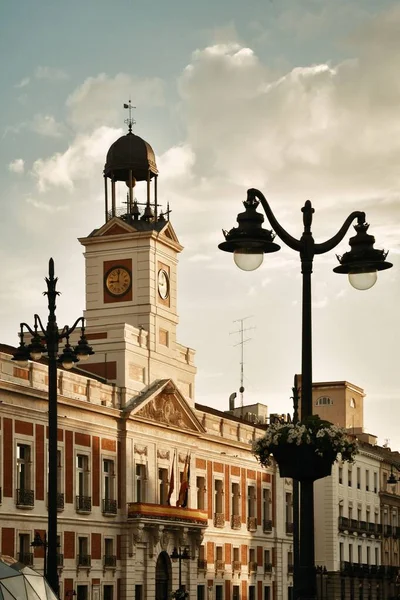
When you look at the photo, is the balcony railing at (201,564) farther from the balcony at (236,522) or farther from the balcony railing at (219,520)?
the balcony at (236,522)

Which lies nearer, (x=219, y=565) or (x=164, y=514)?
(x=164, y=514)

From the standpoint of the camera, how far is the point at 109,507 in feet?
216

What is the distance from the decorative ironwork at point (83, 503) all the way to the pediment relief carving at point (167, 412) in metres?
6.19

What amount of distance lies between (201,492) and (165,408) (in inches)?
287

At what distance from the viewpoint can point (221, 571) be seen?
79188 millimetres

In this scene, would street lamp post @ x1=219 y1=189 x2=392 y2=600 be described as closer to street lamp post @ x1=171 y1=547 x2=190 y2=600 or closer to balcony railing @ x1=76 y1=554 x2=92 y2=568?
street lamp post @ x1=171 y1=547 x2=190 y2=600

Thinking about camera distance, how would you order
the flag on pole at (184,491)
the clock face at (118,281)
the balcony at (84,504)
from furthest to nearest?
the clock face at (118,281) → the flag on pole at (184,491) → the balcony at (84,504)

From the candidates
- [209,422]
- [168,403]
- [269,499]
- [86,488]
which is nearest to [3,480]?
[86,488]

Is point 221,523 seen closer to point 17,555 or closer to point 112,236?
point 112,236

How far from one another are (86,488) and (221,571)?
1763 cm

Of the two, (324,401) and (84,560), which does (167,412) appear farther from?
(324,401)

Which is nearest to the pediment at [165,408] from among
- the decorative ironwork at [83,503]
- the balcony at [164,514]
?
the balcony at [164,514]

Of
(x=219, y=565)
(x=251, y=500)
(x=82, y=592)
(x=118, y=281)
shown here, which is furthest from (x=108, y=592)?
(x=251, y=500)

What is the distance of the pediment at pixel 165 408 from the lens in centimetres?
6900
